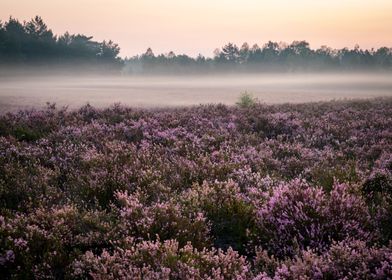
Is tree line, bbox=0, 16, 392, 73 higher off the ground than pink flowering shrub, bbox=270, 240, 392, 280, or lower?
higher

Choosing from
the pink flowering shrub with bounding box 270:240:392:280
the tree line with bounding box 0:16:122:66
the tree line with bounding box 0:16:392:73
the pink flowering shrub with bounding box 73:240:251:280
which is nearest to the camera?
the pink flowering shrub with bounding box 270:240:392:280

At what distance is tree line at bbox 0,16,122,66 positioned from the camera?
93.5m

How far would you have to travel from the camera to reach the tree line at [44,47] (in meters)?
93.5

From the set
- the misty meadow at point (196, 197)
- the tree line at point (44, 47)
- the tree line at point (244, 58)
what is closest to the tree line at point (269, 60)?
the tree line at point (244, 58)

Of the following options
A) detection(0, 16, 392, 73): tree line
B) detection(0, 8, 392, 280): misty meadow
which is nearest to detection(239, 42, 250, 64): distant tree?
detection(0, 16, 392, 73): tree line

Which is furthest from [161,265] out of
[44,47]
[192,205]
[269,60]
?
[269,60]

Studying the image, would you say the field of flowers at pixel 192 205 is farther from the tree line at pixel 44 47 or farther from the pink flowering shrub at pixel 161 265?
the tree line at pixel 44 47

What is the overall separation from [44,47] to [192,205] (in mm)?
105044

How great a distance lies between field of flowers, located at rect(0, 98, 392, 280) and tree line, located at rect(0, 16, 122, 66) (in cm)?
9050

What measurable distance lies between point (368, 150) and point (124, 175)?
21.4ft

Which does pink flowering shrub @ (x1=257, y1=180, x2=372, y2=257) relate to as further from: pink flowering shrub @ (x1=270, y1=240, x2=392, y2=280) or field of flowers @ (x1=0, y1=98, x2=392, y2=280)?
pink flowering shrub @ (x1=270, y1=240, x2=392, y2=280)

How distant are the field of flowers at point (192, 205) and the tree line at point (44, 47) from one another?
297 ft

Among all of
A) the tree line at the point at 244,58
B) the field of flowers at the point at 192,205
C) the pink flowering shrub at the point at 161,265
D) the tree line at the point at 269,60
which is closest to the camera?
the pink flowering shrub at the point at 161,265

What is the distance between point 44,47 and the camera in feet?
332
